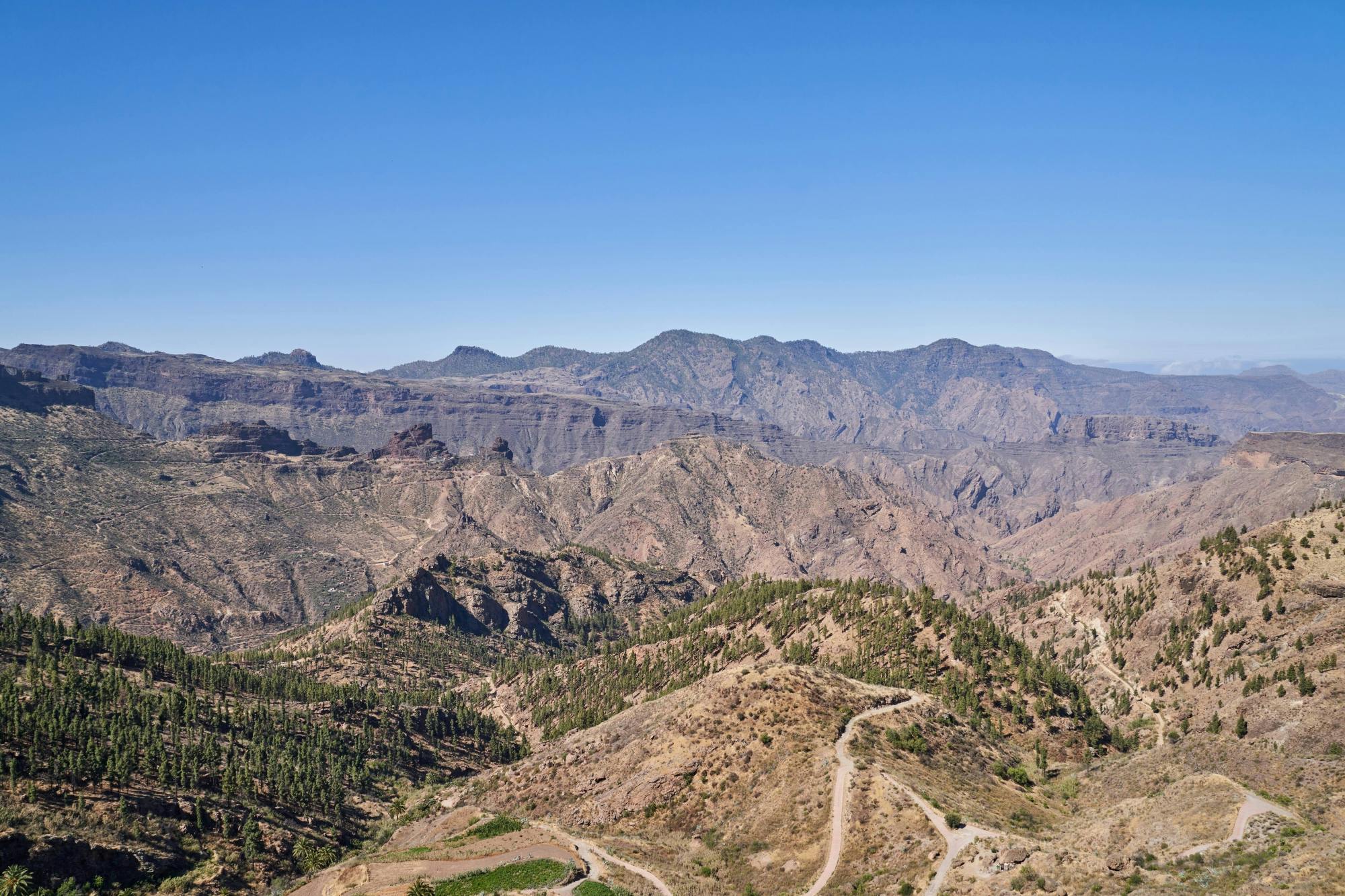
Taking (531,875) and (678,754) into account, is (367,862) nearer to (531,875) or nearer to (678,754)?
(531,875)

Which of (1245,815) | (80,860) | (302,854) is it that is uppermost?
(1245,815)

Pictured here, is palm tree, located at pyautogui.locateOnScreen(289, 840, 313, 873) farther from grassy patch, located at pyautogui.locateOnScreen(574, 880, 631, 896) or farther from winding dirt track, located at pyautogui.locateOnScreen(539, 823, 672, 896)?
grassy patch, located at pyautogui.locateOnScreen(574, 880, 631, 896)

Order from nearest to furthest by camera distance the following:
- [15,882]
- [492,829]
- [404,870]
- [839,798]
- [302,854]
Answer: [15,882], [404,870], [839,798], [492,829], [302,854]

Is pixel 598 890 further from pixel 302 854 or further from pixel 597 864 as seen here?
pixel 302 854

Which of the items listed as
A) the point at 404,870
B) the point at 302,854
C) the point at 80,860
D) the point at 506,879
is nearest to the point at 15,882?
the point at 80,860

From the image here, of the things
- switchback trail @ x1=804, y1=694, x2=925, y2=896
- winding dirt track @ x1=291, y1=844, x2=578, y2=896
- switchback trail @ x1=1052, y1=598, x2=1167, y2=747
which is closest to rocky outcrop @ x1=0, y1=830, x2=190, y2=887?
winding dirt track @ x1=291, y1=844, x2=578, y2=896

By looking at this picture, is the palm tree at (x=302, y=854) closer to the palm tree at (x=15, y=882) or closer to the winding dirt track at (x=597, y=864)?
the palm tree at (x=15, y=882)
